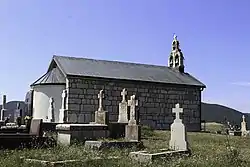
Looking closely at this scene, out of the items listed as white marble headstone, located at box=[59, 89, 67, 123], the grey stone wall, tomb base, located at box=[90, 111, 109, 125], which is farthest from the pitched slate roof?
tomb base, located at box=[90, 111, 109, 125]

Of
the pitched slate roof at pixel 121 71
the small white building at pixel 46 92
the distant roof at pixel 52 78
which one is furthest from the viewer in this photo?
the distant roof at pixel 52 78

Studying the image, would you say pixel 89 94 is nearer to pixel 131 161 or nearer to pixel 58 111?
pixel 58 111

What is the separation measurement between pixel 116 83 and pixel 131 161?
824 inches

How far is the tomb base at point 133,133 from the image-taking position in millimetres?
13629

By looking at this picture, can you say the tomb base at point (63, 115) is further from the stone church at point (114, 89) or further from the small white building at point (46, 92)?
the small white building at point (46, 92)

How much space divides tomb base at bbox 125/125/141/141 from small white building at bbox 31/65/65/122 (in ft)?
46.6

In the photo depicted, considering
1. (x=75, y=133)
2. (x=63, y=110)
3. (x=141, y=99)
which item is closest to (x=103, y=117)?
(x=75, y=133)

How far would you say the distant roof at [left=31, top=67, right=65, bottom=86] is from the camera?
2830 cm

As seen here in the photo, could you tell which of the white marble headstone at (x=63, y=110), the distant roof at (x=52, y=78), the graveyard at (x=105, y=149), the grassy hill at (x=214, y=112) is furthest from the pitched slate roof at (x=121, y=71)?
the grassy hill at (x=214, y=112)

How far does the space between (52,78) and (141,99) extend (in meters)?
7.09

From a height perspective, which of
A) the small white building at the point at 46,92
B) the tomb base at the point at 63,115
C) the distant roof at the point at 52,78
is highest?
the distant roof at the point at 52,78

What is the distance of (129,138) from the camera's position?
13930 mm

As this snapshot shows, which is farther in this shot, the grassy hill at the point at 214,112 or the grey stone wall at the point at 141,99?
the grassy hill at the point at 214,112

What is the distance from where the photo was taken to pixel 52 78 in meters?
28.7
